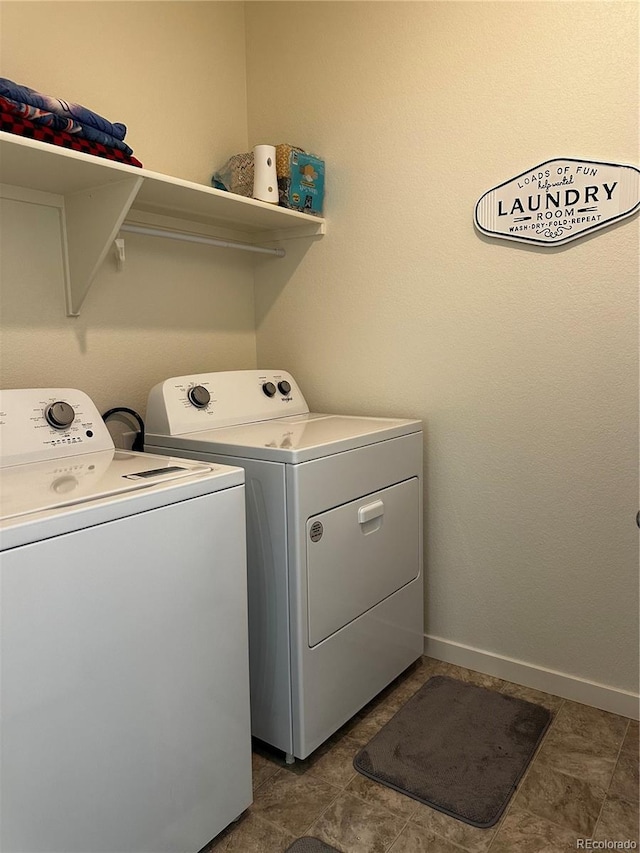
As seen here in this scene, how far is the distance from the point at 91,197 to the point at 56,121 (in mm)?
280

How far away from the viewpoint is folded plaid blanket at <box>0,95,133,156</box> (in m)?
1.37

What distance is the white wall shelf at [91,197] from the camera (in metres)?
1.48

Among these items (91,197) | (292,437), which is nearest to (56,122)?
(91,197)

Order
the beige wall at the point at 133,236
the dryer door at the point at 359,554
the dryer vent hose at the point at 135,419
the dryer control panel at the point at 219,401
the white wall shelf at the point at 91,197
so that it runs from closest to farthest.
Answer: the white wall shelf at the point at 91,197 < the dryer door at the point at 359,554 < the beige wall at the point at 133,236 < the dryer control panel at the point at 219,401 < the dryer vent hose at the point at 135,419

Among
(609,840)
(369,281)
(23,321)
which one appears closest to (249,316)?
(369,281)

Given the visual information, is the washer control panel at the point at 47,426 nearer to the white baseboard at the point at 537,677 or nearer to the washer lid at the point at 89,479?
the washer lid at the point at 89,479

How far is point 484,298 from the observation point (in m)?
1.94

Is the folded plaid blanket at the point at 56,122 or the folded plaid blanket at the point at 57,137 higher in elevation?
the folded plaid blanket at the point at 56,122

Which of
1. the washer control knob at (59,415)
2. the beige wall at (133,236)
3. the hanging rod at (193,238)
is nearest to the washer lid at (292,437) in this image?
the washer control knob at (59,415)

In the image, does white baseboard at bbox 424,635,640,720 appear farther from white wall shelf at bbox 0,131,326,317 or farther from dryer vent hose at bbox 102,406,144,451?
white wall shelf at bbox 0,131,326,317

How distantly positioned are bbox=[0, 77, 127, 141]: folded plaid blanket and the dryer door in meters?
1.14

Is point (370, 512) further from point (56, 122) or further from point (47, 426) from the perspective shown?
point (56, 122)

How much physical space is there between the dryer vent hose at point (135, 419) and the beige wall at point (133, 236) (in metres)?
0.04

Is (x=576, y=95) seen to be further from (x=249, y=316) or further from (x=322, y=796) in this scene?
(x=322, y=796)
